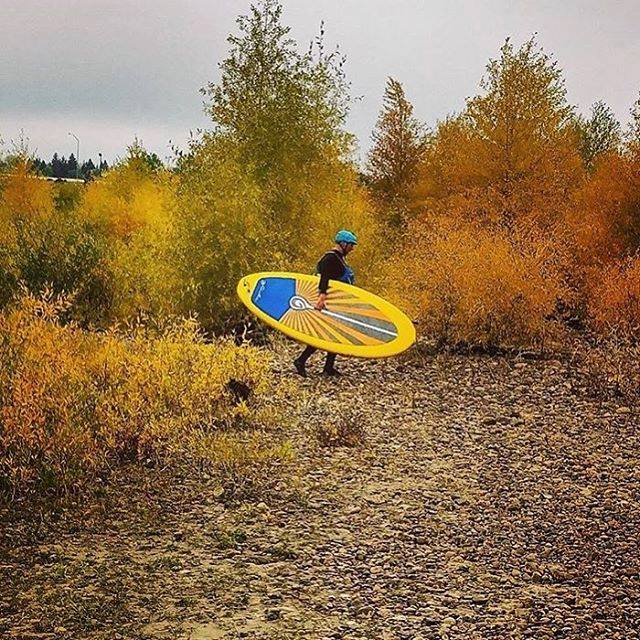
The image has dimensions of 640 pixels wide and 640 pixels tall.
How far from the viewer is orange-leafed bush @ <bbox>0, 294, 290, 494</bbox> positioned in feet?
24.9

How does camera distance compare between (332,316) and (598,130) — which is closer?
(332,316)

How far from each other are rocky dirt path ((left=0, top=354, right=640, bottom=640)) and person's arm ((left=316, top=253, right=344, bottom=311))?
3.03 meters

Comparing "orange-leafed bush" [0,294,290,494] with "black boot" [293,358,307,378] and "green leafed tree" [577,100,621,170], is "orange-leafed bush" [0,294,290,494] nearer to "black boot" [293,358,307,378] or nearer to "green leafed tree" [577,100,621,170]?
"black boot" [293,358,307,378]

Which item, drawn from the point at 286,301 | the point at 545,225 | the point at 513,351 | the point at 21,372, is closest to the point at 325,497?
the point at 21,372

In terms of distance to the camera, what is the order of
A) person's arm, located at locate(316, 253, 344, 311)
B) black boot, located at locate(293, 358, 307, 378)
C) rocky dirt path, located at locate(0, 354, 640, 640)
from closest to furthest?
rocky dirt path, located at locate(0, 354, 640, 640), person's arm, located at locate(316, 253, 344, 311), black boot, located at locate(293, 358, 307, 378)

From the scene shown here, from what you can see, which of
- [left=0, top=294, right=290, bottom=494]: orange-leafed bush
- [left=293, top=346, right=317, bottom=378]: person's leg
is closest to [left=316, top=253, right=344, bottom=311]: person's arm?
[left=293, top=346, right=317, bottom=378]: person's leg

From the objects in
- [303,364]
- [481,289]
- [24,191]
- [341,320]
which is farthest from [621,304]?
[24,191]

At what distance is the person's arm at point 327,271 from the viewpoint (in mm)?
12344

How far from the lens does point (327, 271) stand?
12.4 metres

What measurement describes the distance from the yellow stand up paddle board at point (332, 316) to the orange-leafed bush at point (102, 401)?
1.45 meters

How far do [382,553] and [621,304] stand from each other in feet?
35.7

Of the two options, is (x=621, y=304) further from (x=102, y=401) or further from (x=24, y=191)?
(x=24, y=191)

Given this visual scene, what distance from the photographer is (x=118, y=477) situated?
7852mm

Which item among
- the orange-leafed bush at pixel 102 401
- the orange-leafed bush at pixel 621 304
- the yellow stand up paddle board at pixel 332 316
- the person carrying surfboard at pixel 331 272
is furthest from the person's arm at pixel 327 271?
the orange-leafed bush at pixel 621 304
